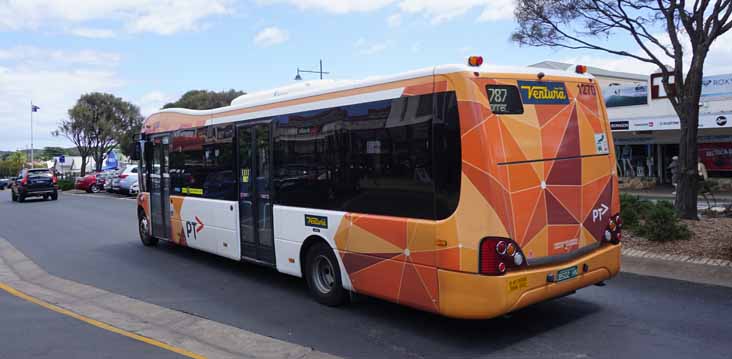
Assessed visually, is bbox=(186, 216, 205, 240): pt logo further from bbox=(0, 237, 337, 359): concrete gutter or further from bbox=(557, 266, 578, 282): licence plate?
bbox=(557, 266, 578, 282): licence plate

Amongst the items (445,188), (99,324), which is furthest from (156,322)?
(445,188)

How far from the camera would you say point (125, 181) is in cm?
3155

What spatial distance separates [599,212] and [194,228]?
21.9 feet

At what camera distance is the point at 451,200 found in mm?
5531

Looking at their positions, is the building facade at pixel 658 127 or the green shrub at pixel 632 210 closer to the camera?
the green shrub at pixel 632 210

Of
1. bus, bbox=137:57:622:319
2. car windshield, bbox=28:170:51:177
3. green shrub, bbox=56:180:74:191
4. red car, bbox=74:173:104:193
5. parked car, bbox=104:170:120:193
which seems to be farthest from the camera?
green shrub, bbox=56:180:74:191

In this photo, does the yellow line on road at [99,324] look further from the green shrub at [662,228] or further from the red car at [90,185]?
the red car at [90,185]

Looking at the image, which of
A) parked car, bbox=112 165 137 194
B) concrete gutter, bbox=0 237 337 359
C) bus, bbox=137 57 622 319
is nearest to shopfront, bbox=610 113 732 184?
bus, bbox=137 57 622 319

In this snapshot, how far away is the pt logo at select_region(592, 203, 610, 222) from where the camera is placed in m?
6.30

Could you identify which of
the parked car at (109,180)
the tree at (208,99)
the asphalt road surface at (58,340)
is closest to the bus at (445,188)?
the asphalt road surface at (58,340)

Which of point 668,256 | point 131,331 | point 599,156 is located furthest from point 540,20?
point 131,331

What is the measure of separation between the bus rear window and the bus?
14 millimetres

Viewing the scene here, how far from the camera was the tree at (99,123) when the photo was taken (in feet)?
165

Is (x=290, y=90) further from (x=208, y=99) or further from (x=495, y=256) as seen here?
(x=208, y=99)
